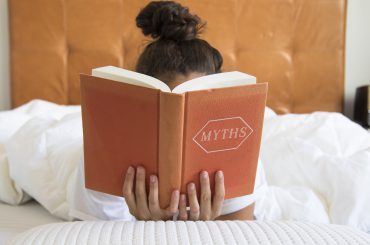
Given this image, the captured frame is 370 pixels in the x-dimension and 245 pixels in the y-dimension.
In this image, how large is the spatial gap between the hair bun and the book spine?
30 cm

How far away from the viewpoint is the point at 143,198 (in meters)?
0.69

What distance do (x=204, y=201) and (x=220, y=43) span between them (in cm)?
108

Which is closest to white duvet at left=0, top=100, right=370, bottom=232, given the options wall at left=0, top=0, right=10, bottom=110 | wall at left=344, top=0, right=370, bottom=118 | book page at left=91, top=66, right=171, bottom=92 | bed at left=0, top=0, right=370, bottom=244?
bed at left=0, top=0, right=370, bottom=244

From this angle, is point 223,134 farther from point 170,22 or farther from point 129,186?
point 170,22

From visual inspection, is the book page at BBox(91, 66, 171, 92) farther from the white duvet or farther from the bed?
the bed

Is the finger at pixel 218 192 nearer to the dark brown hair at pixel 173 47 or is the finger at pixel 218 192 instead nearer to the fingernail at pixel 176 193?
the fingernail at pixel 176 193

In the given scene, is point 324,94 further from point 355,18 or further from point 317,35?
point 355,18

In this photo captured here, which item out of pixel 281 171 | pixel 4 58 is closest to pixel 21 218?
pixel 281 171

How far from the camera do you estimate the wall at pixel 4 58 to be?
160cm

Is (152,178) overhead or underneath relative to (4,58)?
underneath

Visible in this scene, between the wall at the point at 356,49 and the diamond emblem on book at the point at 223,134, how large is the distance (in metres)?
1.31

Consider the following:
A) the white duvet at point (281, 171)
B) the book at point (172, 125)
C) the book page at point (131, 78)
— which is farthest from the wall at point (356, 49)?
the book page at point (131, 78)

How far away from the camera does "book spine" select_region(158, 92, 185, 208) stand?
0.58 meters

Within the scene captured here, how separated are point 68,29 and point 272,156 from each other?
0.93m
